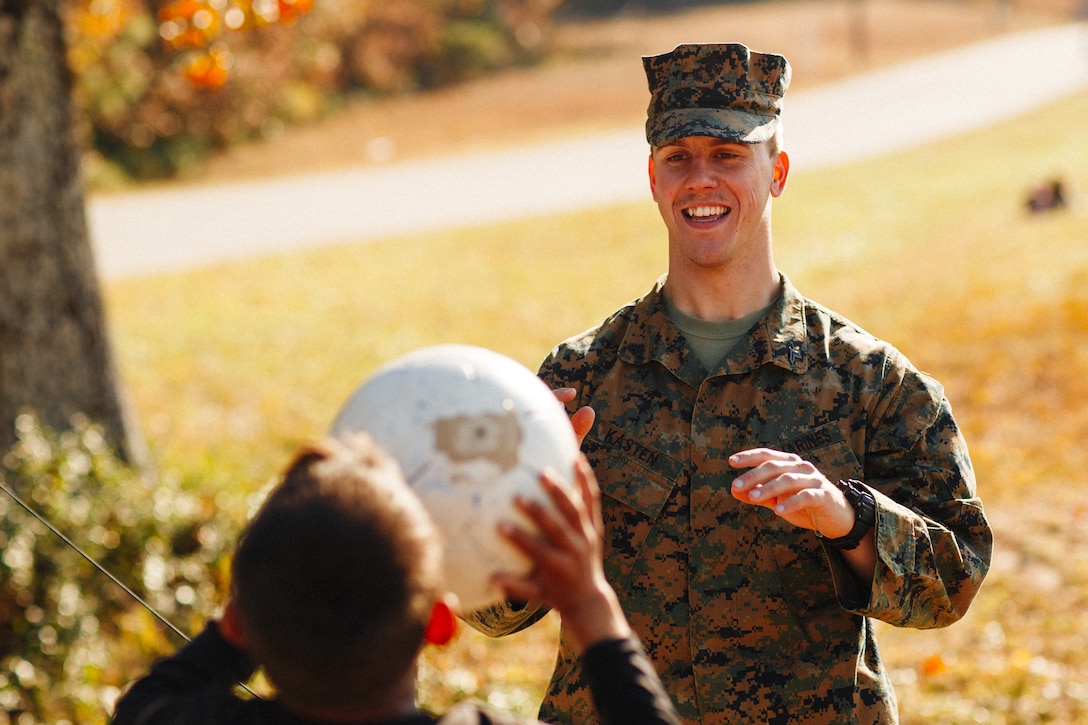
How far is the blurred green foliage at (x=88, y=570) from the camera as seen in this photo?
210 inches

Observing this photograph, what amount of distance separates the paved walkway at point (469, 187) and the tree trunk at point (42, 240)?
577cm

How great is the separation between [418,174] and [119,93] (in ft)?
20.1

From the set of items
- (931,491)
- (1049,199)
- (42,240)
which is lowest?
(1049,199)

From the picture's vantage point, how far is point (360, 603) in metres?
1.84

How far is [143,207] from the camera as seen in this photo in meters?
19.1

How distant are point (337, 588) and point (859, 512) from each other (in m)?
1.24

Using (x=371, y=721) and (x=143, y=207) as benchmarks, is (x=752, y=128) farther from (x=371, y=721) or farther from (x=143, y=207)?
(x=143, y=207)

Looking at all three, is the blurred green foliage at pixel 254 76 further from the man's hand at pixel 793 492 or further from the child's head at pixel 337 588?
the child's head at pixel 337 588

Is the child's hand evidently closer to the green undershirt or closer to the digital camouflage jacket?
the digital camouflage jacket

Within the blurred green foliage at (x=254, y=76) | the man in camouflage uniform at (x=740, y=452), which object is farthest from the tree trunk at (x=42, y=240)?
the blurred green foliage at (x=254, y=76)

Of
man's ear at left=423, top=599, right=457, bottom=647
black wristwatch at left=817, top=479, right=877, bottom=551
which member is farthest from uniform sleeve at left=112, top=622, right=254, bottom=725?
black wristwatch at left=817, top=479, right=877, bottom=551

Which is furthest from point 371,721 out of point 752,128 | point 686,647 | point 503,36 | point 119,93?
point 503,36

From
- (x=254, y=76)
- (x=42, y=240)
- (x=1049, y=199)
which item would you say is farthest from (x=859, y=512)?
(x=254, y=76)

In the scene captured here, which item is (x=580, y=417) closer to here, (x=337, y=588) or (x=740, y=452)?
(x=740, y=452)
